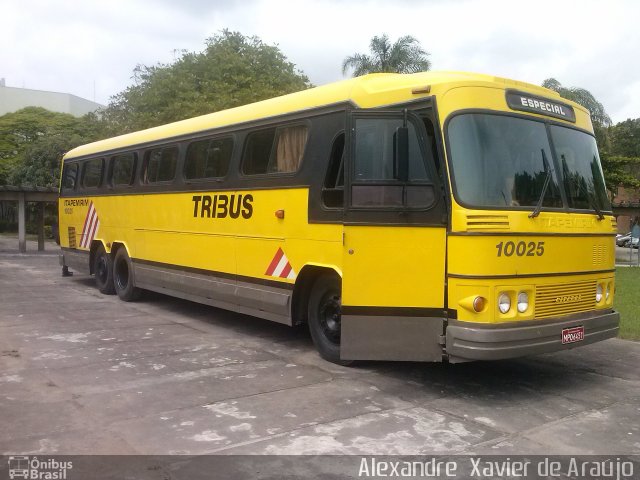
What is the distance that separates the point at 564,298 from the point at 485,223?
4.12ft

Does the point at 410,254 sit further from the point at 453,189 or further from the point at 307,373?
the point at 307,373

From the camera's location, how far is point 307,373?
22.4 feet

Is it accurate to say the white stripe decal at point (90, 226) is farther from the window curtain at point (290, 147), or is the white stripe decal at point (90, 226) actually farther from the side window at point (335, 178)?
the side window at point (335, 178)

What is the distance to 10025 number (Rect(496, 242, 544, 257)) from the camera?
5.63 metres

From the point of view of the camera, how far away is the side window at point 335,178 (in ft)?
22.9

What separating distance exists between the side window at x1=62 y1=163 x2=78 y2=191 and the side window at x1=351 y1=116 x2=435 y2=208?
978 centimetres

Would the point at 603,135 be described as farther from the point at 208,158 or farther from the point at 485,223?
the point at 485,223

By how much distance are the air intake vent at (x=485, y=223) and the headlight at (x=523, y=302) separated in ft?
2.14

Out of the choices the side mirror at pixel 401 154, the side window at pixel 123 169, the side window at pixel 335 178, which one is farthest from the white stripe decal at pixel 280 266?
the side window at pixel 123 169

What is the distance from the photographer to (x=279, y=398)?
5.90 meters

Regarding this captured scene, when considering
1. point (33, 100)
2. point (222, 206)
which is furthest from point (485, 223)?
point (33, 100)

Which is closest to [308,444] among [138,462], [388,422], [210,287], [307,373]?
[388,422]

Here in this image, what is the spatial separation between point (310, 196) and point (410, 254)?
1.68 metres

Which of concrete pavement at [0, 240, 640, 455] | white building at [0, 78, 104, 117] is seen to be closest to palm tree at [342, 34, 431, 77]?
concrete pavement at [0, 240, 640, 455]
